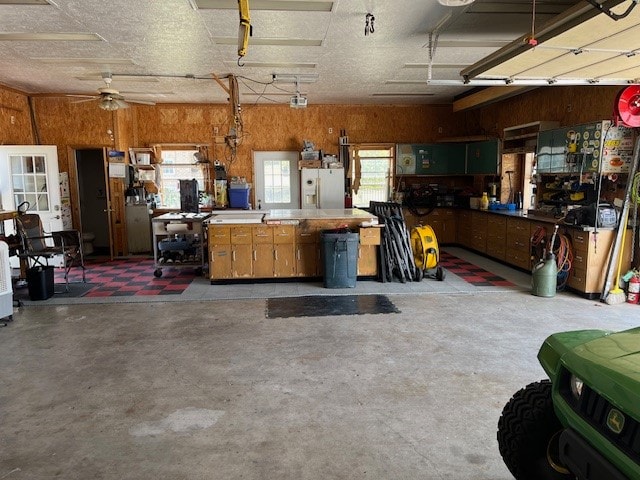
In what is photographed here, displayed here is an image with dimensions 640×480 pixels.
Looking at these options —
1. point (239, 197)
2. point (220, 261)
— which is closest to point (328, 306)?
point (220, 261)

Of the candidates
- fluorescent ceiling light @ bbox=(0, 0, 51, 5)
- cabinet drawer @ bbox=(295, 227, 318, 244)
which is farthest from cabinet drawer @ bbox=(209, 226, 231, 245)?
fluorescent ceiling light @ bbox=(0, 0, 51, 5)

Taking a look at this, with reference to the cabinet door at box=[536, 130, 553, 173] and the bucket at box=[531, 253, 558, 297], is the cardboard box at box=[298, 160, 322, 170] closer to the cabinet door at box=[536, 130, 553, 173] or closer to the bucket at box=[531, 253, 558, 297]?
the cabinet door at box=[536, 130, 553, 173]

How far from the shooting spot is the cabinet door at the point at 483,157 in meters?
8.45

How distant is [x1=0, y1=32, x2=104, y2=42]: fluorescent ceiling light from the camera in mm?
4980

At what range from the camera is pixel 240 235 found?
6.27 m

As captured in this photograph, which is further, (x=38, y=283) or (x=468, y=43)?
(x=38, y=283)

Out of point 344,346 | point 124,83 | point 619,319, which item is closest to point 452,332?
point 344,346

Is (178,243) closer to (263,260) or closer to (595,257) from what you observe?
(263,260)

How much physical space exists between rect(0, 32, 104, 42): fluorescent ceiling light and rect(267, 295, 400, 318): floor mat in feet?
12.3

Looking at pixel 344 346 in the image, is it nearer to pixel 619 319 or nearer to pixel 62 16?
pixel 619 319

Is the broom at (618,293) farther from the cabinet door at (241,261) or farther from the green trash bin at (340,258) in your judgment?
the cabinet door at (241,261)

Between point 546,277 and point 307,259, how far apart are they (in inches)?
126

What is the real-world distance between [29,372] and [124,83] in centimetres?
562

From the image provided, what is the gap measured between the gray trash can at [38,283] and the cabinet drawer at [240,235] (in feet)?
8.06
